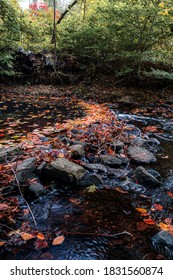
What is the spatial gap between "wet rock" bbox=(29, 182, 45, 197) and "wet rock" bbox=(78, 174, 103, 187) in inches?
22.3

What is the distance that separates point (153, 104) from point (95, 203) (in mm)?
7124

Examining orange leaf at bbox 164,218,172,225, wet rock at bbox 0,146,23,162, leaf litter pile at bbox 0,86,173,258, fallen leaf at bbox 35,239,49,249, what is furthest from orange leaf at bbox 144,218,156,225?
wet rock at bbox 0,146,23,162

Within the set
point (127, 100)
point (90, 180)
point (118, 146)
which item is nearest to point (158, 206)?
point (90, 180)

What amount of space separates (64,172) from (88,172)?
54 cm

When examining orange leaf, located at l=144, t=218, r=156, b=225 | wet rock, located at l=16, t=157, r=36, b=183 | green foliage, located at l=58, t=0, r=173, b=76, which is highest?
green foliage, located at l=58, t=0, r=173, b=76

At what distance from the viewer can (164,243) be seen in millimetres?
2123

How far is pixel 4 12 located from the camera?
7.98 m

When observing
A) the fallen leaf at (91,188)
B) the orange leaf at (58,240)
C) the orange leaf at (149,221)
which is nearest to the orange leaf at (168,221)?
the orange leaf at (149,221)

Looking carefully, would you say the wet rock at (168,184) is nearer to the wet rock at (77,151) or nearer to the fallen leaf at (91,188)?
the fallen leaf at (91,188)

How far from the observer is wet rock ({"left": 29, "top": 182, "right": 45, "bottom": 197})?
9.27ft

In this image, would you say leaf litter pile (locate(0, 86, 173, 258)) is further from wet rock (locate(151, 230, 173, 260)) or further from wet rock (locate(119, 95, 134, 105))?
wet rock (locate(119, 95, 134, 105))

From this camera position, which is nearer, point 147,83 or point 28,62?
point 147,83
